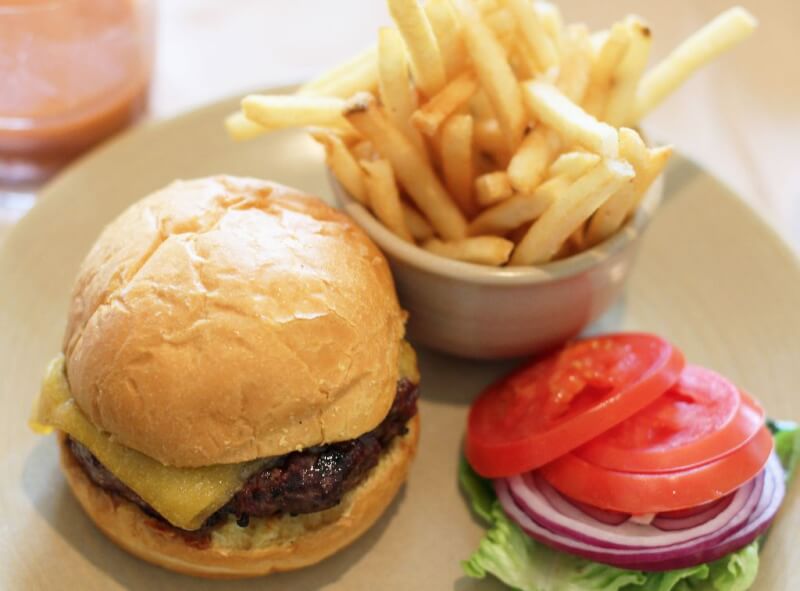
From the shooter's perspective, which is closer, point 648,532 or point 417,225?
point 648,532

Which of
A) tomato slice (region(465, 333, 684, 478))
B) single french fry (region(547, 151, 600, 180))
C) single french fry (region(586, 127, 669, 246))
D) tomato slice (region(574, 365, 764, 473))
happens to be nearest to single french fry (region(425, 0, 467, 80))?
single french fry (region(547, 151, 600, 180))

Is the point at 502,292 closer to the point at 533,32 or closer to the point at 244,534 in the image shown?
the point at 533,32

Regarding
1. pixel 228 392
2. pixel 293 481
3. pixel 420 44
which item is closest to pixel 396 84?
pixel 420 44

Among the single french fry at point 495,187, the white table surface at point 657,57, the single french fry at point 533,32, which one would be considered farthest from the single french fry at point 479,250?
the white table surface at point 657,57

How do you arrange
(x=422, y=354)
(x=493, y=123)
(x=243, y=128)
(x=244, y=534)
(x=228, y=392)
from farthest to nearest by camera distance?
(x=422, y=354) → (x=243, y=128) → (x=493, y=123) → (x=244, y=534) → (x=228, y=392)

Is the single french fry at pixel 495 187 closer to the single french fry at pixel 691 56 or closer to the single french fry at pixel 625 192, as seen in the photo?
the single french fry at pixel 625 192
